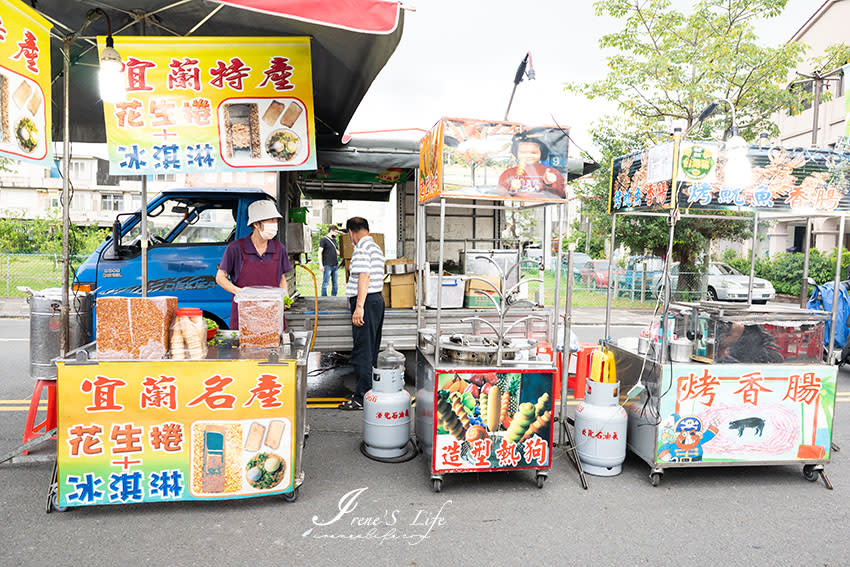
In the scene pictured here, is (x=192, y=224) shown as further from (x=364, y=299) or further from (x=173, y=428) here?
(x=173, y=428)

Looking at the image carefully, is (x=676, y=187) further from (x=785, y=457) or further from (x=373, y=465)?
(x=373, y=465)

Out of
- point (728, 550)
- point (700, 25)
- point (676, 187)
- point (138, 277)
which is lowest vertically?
point (728, 550)

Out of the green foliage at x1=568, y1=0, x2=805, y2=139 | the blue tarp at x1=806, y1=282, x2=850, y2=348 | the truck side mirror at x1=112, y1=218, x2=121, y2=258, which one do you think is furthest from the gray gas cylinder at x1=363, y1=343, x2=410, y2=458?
the green foliage at x1=568, y1=0, x2=805, y2=139

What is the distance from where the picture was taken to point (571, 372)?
5.81m

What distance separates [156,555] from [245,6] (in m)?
2.96

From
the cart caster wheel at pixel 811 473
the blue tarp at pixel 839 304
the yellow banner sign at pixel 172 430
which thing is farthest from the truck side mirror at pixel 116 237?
the blue tarp at pixel 839 304

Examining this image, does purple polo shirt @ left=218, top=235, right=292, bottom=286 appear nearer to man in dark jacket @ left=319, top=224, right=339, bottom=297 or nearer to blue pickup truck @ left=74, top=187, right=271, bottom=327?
blue pickup truck @ left=74, top=187, right=271, bottom=327

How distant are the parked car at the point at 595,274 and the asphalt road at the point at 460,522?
47.4ft

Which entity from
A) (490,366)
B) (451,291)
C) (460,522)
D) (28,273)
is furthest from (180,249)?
(28,273)

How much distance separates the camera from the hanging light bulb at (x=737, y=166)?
3.92 m

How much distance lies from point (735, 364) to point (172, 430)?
3.82m

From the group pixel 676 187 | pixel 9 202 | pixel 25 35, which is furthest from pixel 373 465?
pixel 9 202

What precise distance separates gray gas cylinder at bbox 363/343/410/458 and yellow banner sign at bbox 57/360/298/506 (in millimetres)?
918

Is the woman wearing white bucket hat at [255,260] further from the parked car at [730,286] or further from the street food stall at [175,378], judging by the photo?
the parked car at [730,286]
